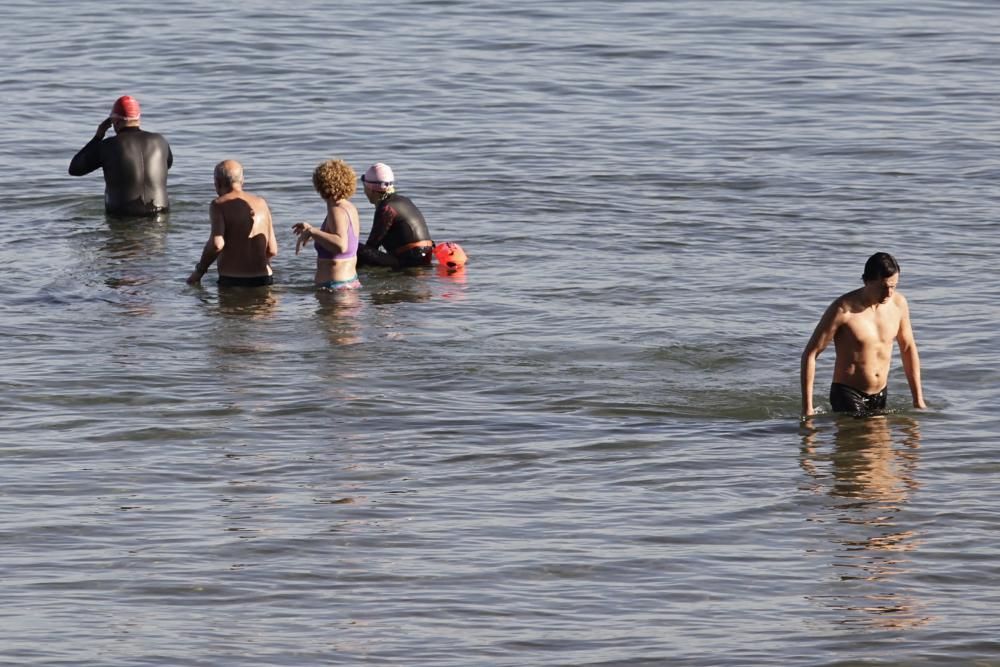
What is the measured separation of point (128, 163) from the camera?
17.6 meters

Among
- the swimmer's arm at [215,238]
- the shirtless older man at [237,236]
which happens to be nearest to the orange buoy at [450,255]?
the shirtless older man at [237,236]

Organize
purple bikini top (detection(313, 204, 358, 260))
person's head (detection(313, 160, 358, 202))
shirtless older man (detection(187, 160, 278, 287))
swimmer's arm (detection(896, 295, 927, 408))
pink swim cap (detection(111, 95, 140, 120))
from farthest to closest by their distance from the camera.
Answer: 1. pink swim cap (detection(111, 95, 140, 120))
2. purple bikini top (detection(313, 204, 358, 260))
3. shirtless older man (detection(187, 160, 278, 287))
4. person's head (detection(313, 160, 358, 202))
5. swimmer's arm (detection(896, 295, 927, 408))

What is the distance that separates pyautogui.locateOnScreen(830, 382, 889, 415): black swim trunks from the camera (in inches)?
452

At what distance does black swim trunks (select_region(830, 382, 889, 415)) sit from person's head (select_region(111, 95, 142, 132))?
28.0ft

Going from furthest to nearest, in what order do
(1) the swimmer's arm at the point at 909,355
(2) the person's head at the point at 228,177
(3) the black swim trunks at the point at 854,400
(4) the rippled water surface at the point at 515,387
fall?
(2) the person's head at the point at 228,177, (3) the black swim trunks at the point at 854,400, (1) the swimmer's arm at the point at 909,355, (4) the rippled water surface at the point at 515,387

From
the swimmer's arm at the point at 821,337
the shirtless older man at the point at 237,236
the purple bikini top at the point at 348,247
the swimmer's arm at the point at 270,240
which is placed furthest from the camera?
the swimmer's arm at the point at 270,240

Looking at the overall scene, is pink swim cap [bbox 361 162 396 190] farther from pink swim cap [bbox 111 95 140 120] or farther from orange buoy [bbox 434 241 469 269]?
pink swim cap [bbox 111 95 140 120]

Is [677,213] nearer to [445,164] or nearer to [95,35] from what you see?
[445,164]

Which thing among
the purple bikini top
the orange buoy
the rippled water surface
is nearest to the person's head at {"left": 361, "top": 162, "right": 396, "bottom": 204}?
the purple bikini top

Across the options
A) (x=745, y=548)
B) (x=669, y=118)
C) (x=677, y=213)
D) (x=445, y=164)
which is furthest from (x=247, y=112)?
(x=745, y=548)

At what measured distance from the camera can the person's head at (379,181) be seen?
15.4 meters

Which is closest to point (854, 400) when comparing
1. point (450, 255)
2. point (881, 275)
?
point (881, 275)

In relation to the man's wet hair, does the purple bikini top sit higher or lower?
lower

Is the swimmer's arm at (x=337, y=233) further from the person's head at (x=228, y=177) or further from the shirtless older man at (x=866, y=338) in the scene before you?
the shirtless older man at (x=866, y=338)
